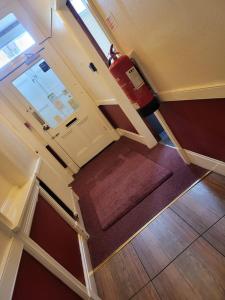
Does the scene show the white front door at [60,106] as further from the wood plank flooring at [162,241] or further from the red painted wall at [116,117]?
the wood plank flooring at [162,241]

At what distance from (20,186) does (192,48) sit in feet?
6.06

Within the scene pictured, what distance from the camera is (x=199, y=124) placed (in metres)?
2.03

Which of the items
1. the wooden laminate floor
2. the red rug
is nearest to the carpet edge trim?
the wooden laminate floor

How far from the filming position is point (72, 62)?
4207 millimetres

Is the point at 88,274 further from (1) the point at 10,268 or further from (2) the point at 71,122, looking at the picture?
(2) the point at 71,122

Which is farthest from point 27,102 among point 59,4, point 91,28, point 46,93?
point 59,4

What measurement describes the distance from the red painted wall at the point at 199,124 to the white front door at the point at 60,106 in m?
2.34

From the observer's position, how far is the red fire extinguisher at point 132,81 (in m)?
2.11

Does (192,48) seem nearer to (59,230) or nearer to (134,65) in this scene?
(134,65)

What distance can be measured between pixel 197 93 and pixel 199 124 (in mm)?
448

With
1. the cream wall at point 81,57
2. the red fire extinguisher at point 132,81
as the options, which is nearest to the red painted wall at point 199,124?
the red fire extinguisher at point 132,81

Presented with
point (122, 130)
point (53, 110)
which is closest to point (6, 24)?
point (53, 110)

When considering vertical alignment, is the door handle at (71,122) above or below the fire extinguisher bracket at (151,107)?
below

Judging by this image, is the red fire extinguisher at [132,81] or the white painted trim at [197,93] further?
the red fire extinguisher at [132,81]
